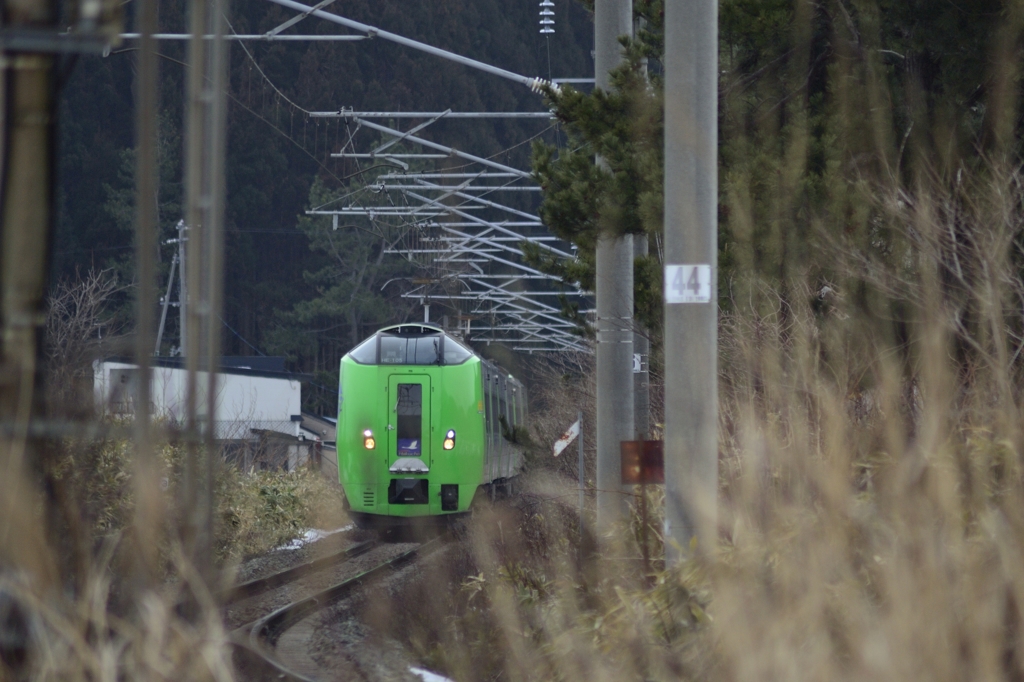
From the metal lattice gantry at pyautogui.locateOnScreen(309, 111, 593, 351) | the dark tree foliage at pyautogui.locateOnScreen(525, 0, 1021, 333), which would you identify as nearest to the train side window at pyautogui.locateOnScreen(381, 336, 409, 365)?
the metal lattice gantry at pyautogui.locateOnScreen(309, 111, 593, 351)

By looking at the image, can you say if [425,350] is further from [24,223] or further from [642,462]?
[24,223]

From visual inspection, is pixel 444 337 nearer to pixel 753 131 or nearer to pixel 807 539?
pixel 753 131

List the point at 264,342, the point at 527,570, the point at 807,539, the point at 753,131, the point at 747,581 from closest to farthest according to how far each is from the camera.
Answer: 1. the point at 807,539
2. the point at 747,581
3. the point at 527,570
4. the point at 753,131
5. the point at 264,342

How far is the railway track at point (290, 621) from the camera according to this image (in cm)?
809

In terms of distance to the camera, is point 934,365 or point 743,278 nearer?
point 934,365

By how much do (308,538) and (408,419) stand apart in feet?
12.3

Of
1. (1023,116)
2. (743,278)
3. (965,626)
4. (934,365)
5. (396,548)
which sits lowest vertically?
(396,548)

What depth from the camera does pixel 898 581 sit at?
3836mm

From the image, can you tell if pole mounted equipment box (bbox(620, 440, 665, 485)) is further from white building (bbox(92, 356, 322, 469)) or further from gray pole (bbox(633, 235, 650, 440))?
white building (bbox(92, 356, 322, 469))

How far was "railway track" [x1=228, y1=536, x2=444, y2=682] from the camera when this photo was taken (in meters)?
8.09

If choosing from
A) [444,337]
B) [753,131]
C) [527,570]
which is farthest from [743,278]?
[444,337]

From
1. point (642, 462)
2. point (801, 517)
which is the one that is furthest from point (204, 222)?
point (642, 462)

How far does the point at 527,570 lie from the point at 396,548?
9.03 metres

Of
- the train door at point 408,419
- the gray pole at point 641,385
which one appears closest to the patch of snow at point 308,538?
the train door at point 408,419
